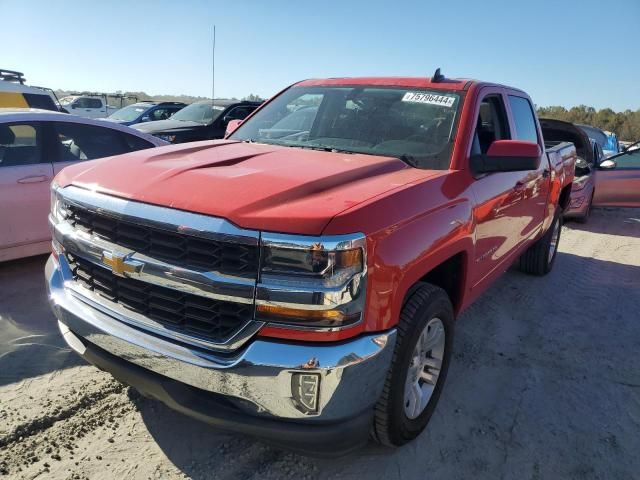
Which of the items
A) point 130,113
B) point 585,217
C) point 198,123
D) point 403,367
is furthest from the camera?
point 130,113

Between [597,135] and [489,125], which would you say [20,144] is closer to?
[489,125]

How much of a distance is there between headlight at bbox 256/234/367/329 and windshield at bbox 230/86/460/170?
4.08 ft

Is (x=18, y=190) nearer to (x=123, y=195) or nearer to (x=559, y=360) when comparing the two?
(x=123, y=195)

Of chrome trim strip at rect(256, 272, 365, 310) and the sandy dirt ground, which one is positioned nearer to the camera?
chrome trim strip at rect(256, 272, 365, 310)

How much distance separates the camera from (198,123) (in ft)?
34.7

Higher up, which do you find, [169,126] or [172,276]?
[172,276]

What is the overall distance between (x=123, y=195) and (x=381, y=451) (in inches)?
72.4

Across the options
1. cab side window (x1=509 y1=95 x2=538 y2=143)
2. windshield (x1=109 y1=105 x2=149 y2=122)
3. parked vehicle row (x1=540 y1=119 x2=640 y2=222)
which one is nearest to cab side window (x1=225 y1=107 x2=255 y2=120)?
windshield (x1=109 y1=105 x2=149 y2=122)

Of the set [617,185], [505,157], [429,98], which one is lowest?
[617,185]

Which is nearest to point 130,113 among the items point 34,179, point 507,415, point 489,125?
point 34,179

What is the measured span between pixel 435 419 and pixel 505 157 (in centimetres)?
161

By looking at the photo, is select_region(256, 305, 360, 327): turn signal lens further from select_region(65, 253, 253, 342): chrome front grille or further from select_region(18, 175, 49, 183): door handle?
select_region(18, 175, 49, 183): door handle

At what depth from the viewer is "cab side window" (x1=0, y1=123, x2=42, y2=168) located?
474 centimetres

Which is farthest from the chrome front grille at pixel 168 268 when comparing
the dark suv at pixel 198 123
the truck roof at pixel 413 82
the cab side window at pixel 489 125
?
the dark suv at pixel 198 123
